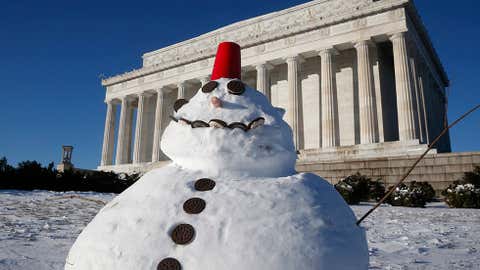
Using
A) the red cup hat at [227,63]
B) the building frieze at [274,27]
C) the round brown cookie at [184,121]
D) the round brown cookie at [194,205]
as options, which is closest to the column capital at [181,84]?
the building frieze at [274,27]

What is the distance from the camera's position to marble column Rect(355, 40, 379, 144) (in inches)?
1038

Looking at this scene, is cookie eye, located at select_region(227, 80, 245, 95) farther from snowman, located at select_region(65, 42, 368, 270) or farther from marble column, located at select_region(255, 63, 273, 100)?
marble column, located at select_region(255, 63, 273, 100)

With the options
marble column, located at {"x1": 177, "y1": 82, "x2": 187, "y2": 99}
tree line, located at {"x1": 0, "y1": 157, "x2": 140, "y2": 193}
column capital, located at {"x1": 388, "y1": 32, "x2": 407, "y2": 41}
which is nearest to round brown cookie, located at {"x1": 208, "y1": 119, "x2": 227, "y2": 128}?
tree line, located at {"x1": 0, "y1": 157, "x2": 140, "y2": 193}

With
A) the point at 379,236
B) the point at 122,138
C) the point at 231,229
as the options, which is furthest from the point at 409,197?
the point at 122,138

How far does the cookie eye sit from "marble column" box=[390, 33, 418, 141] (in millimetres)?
24636

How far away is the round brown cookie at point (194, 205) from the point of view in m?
2.14

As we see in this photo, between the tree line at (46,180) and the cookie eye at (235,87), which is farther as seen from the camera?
the tree line at (46,180)

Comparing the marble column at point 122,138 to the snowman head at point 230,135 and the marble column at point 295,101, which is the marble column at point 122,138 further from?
the snowman head at point 230,135

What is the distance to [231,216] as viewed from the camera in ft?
6.86

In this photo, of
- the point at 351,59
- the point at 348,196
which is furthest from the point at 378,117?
A: the point at 348,196

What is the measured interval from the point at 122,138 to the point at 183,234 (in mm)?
40388

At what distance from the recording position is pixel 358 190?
1417 centimetres

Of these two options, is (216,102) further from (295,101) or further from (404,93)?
(295,101)

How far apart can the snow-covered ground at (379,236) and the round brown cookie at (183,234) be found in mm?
2235
